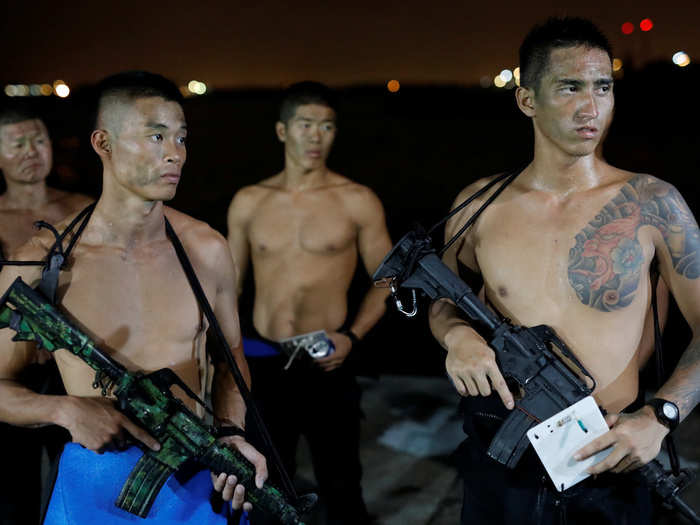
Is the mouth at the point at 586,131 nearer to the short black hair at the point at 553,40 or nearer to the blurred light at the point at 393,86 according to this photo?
the short black hair at the point at 553,40

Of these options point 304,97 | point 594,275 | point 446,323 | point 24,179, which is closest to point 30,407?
point 446,323

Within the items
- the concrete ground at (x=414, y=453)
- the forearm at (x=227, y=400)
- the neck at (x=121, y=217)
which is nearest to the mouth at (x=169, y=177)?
the neck at (x=121, y=217)

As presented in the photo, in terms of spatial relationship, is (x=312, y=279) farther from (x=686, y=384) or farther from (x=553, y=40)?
(x=686, y=384)

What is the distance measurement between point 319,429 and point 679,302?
1.78 meters

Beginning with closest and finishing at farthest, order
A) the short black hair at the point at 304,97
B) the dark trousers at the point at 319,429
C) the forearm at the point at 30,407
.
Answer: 1. the forearm at the point at 30,407
2. the dark trousers at the point at 319,429
3. the short black hair at the point at 304,97

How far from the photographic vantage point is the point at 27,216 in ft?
11.5

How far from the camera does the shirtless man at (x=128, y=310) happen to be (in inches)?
74.4

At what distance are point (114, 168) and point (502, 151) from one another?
34.6 feet

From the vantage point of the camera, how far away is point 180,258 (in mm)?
2145

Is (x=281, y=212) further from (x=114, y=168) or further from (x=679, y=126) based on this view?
(x=679, y=126)

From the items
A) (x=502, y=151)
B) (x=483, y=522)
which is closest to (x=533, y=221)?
(x=483, y=522)

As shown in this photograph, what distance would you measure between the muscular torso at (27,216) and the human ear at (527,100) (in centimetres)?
224

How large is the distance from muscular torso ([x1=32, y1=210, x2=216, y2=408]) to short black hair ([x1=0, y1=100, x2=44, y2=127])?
1.65 metres

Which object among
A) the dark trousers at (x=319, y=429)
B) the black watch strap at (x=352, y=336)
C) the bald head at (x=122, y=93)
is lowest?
the dark trousers at (x=319, y=429)
